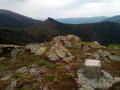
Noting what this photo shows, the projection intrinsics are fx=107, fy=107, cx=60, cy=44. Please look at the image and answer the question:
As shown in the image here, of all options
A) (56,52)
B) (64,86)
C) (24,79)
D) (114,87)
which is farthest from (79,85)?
(56,52)

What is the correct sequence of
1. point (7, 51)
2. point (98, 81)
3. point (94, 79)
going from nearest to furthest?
point (98, 81), point (94, 79), point (7, 51)

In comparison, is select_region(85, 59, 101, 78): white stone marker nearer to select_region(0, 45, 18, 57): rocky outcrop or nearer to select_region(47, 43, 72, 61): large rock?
select_region(47, 43, 72, 61): large rock

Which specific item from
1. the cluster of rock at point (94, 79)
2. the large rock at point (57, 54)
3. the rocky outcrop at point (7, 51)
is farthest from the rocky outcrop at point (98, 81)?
the rocky outcrop at point (7, 51)

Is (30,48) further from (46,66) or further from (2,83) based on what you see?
(2,83)

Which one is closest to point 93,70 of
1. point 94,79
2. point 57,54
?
point 94,79

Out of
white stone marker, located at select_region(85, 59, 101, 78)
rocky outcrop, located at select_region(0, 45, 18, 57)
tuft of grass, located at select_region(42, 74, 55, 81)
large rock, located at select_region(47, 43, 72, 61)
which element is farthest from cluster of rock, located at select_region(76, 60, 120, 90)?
rocky outcrop, located at select_region(0, 45, 18, 57)

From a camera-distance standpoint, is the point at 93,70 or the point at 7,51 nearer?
the point at 93,70

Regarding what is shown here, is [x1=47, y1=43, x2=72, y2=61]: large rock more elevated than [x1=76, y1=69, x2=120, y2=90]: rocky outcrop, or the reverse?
[x1=47, y1=43, x2=72, y2=61]: large rock

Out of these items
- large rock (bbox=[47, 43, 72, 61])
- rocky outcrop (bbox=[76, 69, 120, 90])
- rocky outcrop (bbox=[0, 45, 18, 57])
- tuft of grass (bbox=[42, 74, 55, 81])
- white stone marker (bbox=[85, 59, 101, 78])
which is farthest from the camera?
rocky outcrop (bbox=[0, 45, 18, 57])

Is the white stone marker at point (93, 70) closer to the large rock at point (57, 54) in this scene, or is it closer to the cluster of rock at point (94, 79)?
the cluster of rock at point (94, 79)

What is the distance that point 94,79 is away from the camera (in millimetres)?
9367

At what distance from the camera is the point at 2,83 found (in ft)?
31.9

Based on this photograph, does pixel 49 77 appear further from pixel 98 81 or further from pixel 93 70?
pixel 98 81

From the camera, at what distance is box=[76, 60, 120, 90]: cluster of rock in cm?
881
